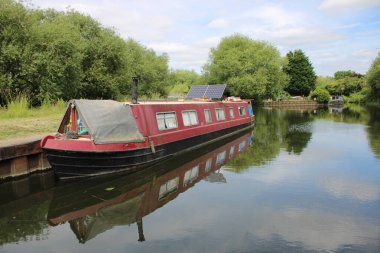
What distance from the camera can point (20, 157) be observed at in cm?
881

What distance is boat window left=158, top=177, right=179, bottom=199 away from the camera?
8.36 m

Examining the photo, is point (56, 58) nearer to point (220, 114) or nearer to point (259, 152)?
point (220, 114)

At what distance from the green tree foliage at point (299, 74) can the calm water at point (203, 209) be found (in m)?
51.8

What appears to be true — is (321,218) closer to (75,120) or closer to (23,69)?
(75,120)

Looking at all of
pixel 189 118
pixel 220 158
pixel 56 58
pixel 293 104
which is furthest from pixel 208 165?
pixel 293 104

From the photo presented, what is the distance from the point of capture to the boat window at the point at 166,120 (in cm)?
1131

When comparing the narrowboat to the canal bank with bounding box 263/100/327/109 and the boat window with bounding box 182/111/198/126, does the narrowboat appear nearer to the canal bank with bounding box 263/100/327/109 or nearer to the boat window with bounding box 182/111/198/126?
the boat window with bounding box 182/111/198/126

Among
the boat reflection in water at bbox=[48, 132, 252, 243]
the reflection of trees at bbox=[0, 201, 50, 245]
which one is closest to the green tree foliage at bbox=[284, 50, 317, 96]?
the boat reflection in water at bbox=[48, 132, 252, 243]

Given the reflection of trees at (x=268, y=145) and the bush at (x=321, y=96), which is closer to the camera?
the reflection of trees at (x=268, y=145)

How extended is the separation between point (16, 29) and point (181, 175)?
42.1 feet

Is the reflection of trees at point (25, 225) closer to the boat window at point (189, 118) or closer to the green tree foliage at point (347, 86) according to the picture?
the boat window at point (189, 118)

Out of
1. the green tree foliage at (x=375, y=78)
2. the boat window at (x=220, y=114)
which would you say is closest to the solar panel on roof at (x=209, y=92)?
the boat window at (x=220, y=114)

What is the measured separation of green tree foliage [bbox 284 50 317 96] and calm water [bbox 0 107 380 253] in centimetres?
5175

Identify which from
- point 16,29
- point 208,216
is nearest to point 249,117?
point 16,29
